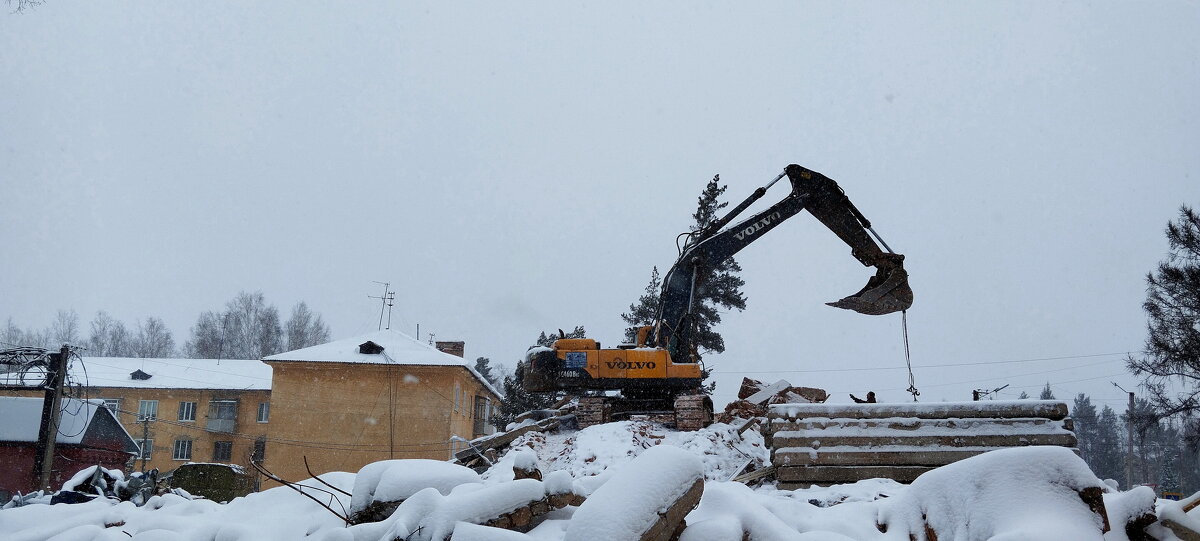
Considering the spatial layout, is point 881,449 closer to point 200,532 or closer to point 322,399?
point 200,532

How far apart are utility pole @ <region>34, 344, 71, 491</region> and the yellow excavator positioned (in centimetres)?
1280

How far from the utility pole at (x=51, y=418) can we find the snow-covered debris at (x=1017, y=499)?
68.0 feet

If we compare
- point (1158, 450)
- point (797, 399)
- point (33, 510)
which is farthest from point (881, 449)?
point (1158, 450)

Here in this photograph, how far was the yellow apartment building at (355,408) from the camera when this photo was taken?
99.7 ft

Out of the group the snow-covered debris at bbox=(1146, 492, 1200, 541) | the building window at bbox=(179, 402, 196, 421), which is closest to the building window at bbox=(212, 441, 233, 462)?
the building window at bbox=(179, 402, 196, 421)

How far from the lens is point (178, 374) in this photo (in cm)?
4284

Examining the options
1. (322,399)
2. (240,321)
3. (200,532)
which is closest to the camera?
(200,532)

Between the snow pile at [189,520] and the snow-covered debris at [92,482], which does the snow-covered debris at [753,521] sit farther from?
the snow-covered debris at [92,482]

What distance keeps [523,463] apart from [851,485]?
4.51m

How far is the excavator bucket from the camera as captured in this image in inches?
500

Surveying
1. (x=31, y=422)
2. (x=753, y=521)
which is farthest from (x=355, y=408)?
(x=753, y=521)

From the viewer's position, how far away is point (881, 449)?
8.33 metres

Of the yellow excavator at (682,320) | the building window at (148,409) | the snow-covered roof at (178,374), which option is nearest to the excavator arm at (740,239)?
the yellow excavator at (682,320)

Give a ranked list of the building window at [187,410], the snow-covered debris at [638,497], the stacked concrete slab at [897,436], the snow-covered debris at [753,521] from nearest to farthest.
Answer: the snow-covered debris at [638,497] → the snow-covered debris at [753,521] → the stacked concrete slab at [897,436] → the building window at [187,410]
